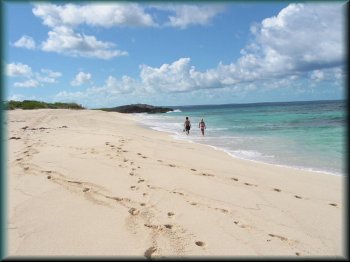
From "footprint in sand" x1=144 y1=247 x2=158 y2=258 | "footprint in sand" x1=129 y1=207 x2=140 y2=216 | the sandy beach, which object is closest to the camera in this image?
"footprint in sand" x1=144 y1=247 x2=158 y2=258

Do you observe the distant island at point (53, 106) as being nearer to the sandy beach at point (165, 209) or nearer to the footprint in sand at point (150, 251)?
the sandy beach at point (165, 209)

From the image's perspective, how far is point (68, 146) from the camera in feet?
40.9

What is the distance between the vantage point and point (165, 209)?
20.0 ft

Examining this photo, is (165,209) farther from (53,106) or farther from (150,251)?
(53,106)

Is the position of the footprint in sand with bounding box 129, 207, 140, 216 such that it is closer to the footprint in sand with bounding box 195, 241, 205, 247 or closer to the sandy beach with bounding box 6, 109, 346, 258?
the sandy beach with bounding box 6, 109, 346, 258

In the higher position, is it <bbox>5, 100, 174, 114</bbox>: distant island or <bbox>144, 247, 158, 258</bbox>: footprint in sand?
<bbox>5, 100, 174, 114</bbox>: distant island

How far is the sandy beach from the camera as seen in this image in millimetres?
4688

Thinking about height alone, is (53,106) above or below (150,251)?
above

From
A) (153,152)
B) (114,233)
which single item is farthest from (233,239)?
(153,152)

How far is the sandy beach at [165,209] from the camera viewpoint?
469 centimetres

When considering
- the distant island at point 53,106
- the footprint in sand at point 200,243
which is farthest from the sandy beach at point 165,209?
the distant island at point 53,106

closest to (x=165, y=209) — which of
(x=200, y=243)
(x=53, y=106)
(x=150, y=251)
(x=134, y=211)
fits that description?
(x=134, y=211)

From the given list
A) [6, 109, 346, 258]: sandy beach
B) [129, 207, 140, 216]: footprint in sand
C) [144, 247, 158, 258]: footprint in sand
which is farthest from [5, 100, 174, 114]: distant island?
[144, 247, 158, 258]: footprint in sand

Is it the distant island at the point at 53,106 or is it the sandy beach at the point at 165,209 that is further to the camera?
the distant island at the point at 53,106
